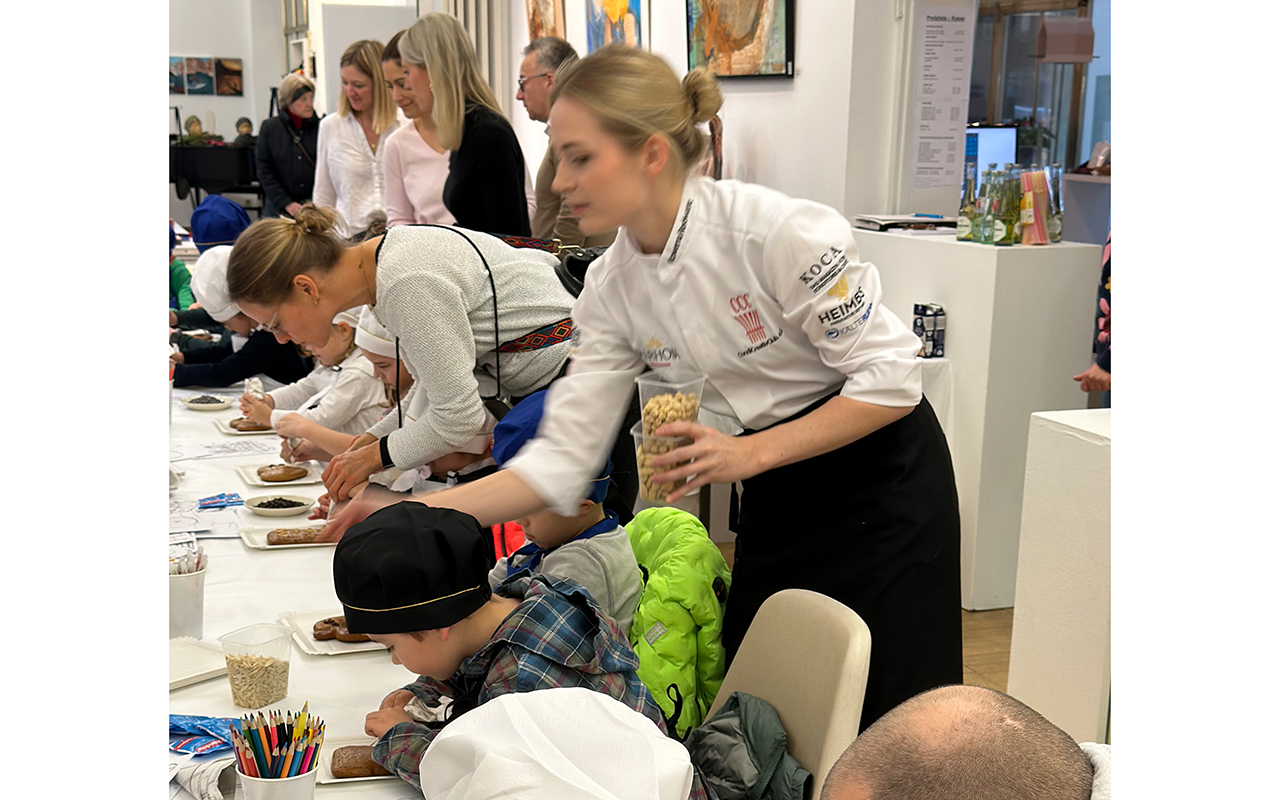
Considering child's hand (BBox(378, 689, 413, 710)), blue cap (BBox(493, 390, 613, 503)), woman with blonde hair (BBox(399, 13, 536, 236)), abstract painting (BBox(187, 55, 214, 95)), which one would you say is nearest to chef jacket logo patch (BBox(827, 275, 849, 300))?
blue cap (BBox(493, 390, 613, 503))

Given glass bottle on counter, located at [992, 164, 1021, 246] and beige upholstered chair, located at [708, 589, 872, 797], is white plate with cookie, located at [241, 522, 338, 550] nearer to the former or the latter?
beige upholstered chair, located at [708, 589, 872, 797]

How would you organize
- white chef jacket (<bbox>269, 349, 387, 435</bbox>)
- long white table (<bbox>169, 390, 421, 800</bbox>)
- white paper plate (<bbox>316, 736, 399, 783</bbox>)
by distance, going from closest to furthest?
1. white paper plate (<bbox>316, 736, 399, 783</bbox>)
2. long white table (<bbox>169, 390, 421, 800</bbox>)
3. white chef jacket (<bbox>269, 349, 387, 435</bbox>)

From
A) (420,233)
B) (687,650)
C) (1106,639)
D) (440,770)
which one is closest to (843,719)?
(687,650)

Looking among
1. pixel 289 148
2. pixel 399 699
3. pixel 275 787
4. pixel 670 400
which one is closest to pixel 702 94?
pixel 670 400

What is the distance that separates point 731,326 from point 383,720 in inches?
29.5

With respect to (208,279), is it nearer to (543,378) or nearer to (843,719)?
(543,378)

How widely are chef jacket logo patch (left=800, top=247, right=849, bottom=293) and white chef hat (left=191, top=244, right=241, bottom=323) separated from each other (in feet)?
7.35

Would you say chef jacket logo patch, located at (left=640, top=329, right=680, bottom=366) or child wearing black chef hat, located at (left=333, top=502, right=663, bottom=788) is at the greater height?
chef jacket logo patch, located at (left=640, top=329, right=680, bottom=366)

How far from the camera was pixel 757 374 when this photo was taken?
172cm

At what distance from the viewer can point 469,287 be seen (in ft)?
7.47

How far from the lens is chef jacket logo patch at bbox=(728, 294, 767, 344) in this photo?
1.67 metres

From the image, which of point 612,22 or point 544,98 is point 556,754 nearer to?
point 544,98
